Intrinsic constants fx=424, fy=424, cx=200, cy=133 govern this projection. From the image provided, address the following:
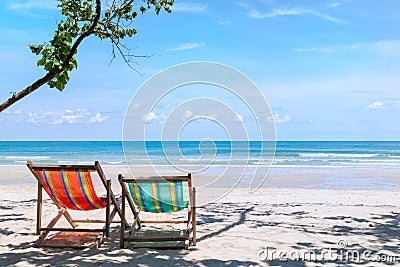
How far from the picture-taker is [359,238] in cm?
509

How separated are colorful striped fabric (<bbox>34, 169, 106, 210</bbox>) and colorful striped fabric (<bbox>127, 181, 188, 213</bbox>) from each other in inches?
17.4

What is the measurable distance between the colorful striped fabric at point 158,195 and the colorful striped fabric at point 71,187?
1.45 ft

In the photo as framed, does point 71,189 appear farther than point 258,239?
No

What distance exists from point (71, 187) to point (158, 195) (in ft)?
3.19

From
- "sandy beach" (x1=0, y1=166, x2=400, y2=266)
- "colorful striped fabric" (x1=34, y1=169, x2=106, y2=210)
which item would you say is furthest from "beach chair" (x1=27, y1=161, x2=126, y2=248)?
"sandy beach" (x1=0, y1=166, x2=400, y2=266)

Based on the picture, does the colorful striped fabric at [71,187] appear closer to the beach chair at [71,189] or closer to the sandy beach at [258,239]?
the beach chair at [71,189]

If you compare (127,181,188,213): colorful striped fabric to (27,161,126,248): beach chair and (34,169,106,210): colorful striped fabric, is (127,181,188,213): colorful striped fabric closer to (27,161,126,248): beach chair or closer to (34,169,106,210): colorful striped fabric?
(27,161,126,248): beach chair

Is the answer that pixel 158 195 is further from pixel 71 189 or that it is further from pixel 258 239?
pixel 258 239

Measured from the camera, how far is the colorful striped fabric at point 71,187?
4.63 metres

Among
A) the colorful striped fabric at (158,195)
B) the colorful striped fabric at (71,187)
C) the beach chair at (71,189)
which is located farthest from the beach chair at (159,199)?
the colorful striped fabric at (71,187)

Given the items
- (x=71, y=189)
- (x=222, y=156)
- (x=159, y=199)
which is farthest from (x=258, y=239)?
(x=222, y=156)

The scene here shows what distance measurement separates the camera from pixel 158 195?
190 inches

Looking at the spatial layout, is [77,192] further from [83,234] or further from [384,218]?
[384,218]

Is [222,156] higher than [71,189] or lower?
higher
